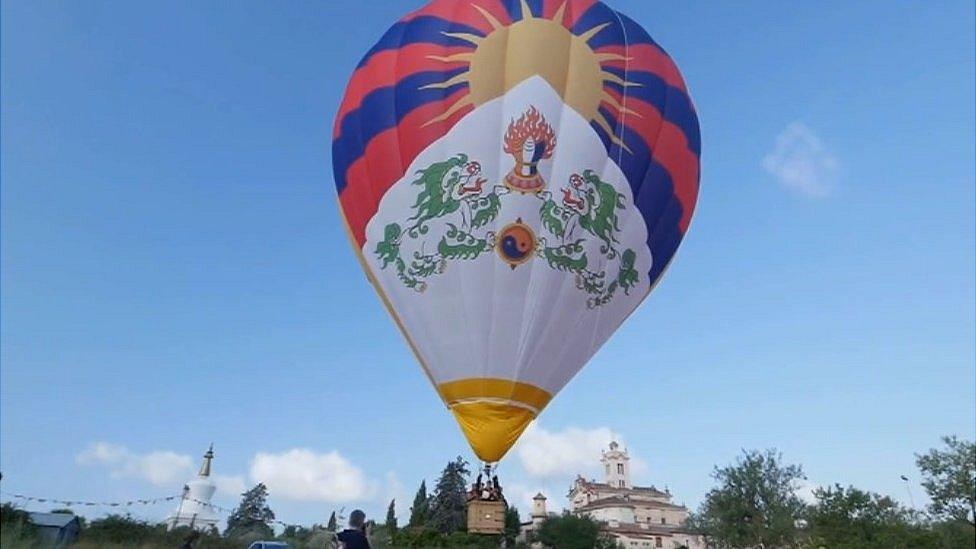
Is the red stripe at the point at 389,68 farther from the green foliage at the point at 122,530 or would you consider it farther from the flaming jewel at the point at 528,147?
the green foliage at the point at 122,530

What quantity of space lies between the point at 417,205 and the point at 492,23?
313 cm

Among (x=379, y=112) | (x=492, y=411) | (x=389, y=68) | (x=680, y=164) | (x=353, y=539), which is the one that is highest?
(x=389, y=68)

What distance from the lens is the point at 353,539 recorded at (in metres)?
5.56

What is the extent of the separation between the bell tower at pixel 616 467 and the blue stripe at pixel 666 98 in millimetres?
76466

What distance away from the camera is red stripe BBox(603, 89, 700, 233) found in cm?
1045

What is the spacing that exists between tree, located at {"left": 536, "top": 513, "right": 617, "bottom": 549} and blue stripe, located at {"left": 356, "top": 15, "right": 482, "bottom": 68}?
34.9 m

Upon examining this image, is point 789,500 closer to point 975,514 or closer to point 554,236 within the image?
point 975,514

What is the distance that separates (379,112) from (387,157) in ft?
2.79

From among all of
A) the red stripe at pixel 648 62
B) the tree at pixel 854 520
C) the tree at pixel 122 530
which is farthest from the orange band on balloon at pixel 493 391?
the tree at pixel 854 520

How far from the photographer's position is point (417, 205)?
952cm

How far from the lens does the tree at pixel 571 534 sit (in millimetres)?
40219

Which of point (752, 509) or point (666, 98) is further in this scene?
point (752, 509)

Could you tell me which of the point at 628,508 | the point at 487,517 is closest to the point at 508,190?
the point at 487,517

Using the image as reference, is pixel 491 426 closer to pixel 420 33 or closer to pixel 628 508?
pixel 420 33
